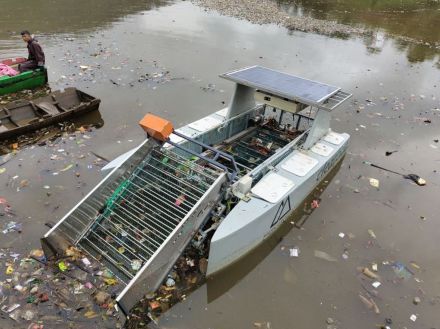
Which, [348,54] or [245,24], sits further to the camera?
[245,24]

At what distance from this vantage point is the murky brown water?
579cm

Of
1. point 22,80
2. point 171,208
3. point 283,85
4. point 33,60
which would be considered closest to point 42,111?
point 22,80

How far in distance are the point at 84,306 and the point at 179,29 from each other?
16.8 m

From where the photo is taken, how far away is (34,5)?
20516mm

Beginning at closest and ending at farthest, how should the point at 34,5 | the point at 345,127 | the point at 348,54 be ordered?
the point at 345,127, the point at 348,54, the point at 34,5

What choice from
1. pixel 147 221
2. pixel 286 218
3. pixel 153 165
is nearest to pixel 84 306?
pixel 147 221

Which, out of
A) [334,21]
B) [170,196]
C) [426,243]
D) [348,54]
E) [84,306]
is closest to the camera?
[84,306]

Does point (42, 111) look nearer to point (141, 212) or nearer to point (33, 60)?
point (33, 60)

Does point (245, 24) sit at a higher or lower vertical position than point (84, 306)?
higher

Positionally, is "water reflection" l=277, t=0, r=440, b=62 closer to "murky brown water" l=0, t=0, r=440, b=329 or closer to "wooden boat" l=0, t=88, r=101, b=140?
"murky brown water" l=0, t=0, r=440, b=329

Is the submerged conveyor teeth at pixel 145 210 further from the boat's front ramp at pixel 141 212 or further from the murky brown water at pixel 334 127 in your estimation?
the murky brown water at pixel 334 127

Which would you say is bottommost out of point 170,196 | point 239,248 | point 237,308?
point 237,308

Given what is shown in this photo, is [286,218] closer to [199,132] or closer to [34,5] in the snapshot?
[199,132]

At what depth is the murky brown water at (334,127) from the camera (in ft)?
19.0
